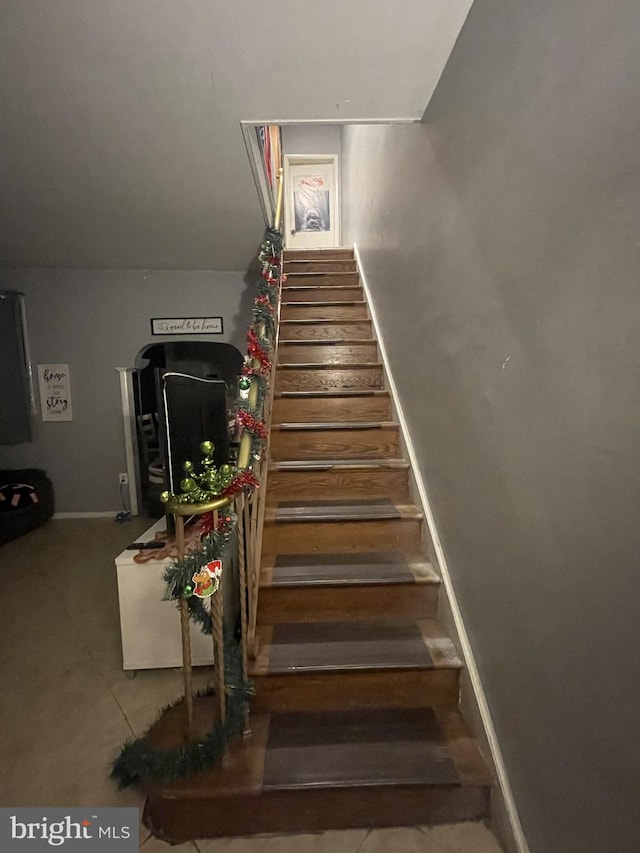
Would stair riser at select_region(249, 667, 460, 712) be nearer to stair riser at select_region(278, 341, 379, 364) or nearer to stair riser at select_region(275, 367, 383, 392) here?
stair riser at select_region(275, 367, 383, 392)

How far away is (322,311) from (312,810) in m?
3.06

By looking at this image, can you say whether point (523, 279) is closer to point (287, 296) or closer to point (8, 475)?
point (287, 296)

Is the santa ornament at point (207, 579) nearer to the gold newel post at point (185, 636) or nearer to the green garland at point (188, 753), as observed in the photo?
the gold newel post at point (185, 636)

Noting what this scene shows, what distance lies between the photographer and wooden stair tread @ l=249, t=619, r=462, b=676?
4.93ft

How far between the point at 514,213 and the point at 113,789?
86.3 inches

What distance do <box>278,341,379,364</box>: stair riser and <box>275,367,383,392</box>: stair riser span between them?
0.42ft

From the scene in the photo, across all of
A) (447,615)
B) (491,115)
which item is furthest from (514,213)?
(447,615)

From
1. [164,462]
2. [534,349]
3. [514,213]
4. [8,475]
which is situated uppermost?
[514,213]

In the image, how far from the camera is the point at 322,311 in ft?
11.3

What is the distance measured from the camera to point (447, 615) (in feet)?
5.46

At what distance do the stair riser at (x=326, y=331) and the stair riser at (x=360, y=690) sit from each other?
228 centimetres

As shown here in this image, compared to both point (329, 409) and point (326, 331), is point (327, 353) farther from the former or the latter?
point (329, 409)

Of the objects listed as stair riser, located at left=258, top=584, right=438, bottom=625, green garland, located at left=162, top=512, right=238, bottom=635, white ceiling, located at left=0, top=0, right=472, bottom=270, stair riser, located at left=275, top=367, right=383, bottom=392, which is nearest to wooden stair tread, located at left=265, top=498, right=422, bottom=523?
stair riser, located at left=258, top=584, right=438, bottom=625

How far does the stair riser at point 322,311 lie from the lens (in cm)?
339
